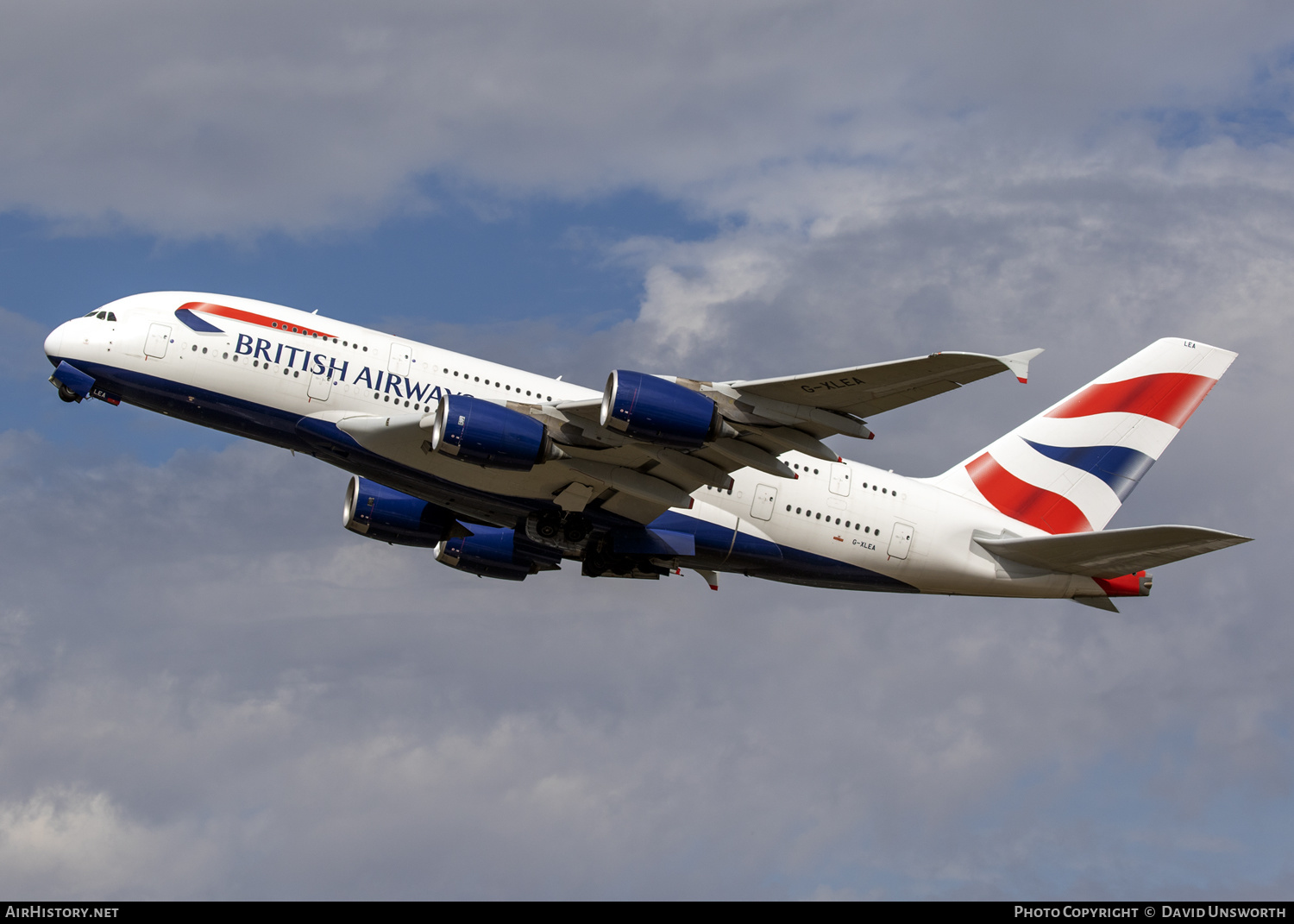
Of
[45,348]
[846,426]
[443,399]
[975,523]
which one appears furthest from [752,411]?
[45,348]

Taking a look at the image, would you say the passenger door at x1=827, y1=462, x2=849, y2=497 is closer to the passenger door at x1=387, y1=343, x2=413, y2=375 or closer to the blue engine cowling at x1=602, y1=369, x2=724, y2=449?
the blue engine cowling at x1=602, y1=369, x2=724, y2=449

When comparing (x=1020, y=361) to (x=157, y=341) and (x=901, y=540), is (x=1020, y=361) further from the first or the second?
(x=157, y=341)

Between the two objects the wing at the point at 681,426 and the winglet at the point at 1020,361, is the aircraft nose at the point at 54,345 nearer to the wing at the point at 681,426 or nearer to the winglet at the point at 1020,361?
the wing at the point at 681,426

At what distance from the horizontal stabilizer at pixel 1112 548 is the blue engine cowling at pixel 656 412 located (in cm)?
1192

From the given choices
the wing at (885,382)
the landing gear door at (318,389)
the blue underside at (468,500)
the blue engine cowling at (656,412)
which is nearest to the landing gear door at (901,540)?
the blue underside at (468,500)

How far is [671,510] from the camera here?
36.3 meters

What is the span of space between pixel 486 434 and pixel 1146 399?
24.1 metres

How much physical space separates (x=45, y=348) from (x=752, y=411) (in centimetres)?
1896

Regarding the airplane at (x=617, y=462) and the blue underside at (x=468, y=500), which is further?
the blue underside at (x=468, y=500)

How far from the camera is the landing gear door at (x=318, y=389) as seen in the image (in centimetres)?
3331

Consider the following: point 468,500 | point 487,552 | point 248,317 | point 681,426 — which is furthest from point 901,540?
point 248,317

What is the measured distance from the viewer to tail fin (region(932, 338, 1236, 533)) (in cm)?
4088

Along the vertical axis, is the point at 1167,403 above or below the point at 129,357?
above
